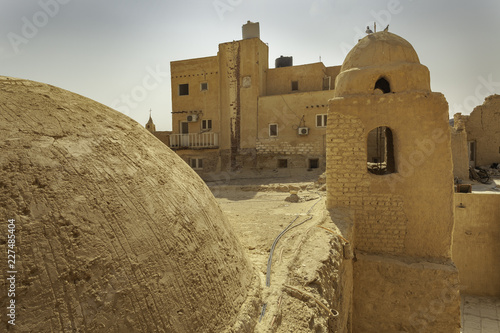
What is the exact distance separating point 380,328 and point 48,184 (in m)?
6.19

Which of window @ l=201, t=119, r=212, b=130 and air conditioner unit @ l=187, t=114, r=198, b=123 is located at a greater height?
air conditioner unit @ l=187, t=114, r=198, b=123

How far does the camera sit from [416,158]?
6.07 meters

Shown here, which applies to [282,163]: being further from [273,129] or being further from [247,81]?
[247,81]

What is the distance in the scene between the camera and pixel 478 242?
10.5m

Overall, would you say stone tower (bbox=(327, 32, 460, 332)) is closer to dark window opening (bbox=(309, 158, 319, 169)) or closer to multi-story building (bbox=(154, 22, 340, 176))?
multi-story building (bbox=(154, 22, 340, 176))

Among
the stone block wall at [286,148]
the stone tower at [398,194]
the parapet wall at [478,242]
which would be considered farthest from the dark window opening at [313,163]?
the stone tower at [398,194]

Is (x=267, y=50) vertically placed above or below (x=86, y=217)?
above

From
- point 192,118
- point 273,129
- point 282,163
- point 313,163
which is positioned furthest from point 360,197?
point 192,118

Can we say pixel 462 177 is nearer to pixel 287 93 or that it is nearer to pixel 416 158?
pixel 287 93

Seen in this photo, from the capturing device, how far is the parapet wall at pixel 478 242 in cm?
1035

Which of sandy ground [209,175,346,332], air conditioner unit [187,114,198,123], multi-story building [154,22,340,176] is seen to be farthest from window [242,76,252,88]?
sandy ground [209,175,346,332]

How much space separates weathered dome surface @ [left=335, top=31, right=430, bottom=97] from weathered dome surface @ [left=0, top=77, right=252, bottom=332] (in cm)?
A: 493

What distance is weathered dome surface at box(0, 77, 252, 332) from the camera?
1.77 m

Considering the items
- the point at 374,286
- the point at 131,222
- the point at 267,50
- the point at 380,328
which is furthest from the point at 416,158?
the point at 267,50
